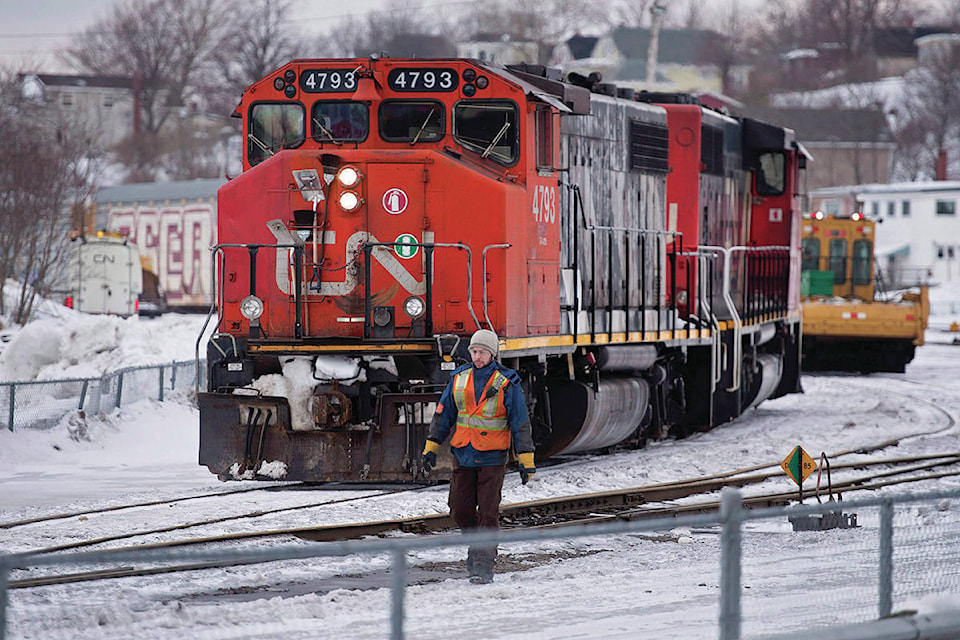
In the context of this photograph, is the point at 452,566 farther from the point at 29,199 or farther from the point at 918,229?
the point at 918,229

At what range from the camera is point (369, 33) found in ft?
337

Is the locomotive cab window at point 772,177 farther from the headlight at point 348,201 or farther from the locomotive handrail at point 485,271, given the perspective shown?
the headlight at point 348,201

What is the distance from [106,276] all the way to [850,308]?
20701mm

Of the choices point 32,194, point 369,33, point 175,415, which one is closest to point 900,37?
point 369,33

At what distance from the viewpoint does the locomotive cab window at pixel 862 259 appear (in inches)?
1238

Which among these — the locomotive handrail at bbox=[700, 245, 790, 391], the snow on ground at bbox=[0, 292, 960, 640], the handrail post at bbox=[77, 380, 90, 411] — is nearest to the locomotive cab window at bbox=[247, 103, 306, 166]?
the snow on ground at bbox=[0, 292, 960, 640]

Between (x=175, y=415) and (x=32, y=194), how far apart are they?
50.8 ft

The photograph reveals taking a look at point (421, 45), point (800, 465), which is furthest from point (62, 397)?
point (421, 45)

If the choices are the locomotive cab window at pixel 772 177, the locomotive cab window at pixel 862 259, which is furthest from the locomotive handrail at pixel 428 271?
the locomotive cab window at pixel 862 259

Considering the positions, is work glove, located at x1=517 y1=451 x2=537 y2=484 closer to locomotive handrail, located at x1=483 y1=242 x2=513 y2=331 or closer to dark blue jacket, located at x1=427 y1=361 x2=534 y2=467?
dark blue jacket, located at x1=427 y1=361 x2=534 y2=467

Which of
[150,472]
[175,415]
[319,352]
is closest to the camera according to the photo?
[319,352]

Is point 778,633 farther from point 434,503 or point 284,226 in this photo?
point 284,226

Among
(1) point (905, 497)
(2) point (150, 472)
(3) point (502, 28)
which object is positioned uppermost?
(3) point (502, 28)

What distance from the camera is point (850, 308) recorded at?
28375 mm
